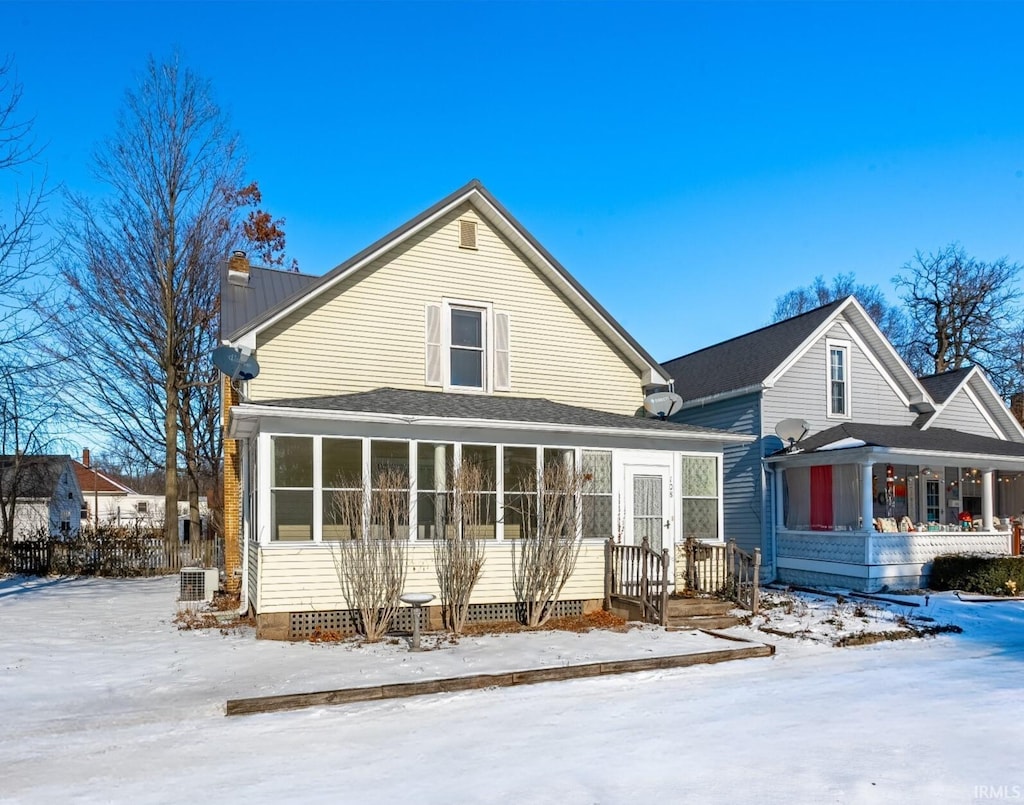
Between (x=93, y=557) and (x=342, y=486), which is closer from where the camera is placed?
(x=342, y=486)

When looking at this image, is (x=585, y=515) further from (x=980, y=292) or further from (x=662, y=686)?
(x=980, y=292)

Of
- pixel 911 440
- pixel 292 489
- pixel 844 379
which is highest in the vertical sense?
pixel 844 379

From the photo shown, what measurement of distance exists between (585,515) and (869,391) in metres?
9.99

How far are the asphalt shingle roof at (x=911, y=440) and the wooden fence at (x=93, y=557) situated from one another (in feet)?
49.7

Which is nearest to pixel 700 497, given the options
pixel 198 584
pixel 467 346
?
pixel 467 346

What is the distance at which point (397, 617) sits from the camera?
38.4 feet

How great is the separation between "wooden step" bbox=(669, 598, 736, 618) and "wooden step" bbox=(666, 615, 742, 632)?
105mm

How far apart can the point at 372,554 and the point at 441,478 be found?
5.47ft

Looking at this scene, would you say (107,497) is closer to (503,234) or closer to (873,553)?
(503,234)

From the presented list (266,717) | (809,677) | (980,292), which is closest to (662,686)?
(809,677)

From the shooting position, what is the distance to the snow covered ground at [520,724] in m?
5.43

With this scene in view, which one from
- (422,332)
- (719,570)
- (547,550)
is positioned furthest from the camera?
(422,332)

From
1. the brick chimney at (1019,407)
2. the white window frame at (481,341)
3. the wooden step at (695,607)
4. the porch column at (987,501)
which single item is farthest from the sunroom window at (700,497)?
the brick chimney at (1019,407)

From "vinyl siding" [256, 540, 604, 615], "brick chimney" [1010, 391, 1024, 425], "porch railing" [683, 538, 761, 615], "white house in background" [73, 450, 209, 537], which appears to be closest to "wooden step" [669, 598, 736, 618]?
"porch railing" [683, 538, 761, 615]
